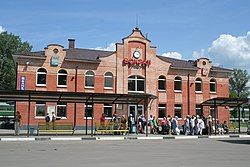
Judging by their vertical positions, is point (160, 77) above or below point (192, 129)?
above

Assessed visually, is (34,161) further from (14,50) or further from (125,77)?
(14,50)

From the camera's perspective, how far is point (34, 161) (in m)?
11.9

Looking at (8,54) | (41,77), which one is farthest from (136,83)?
(8,54)

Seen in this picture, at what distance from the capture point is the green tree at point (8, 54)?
67.2 meters

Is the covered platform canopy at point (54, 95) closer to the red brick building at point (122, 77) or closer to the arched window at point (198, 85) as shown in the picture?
the red brick building at point (122, 77)

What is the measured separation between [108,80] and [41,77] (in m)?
7.17

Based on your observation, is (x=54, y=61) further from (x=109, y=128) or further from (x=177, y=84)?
(x=177, y=84)

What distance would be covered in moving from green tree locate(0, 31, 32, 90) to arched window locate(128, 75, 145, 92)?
3102 centimetres

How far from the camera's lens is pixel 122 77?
4156 centimetres

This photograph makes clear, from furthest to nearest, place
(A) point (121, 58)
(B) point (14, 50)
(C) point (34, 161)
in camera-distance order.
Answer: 1. (B) point (14, 50)
2. (A) point (121, 58)
3. (C) point (34, 161)

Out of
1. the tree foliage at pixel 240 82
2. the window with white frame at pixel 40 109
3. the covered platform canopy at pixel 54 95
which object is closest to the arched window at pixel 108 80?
the window with white frame at pixel 40 109

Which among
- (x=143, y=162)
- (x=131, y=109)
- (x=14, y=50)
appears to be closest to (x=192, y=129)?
(x=131, y=109)

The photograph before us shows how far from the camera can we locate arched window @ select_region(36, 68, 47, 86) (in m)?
38.4

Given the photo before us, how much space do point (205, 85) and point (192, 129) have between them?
16.1 m
